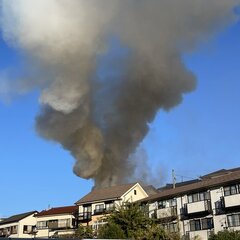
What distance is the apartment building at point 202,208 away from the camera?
1864 inches

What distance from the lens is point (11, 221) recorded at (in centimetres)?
8862

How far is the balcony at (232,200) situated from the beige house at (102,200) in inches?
898

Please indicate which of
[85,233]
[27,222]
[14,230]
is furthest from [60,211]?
[85,233]

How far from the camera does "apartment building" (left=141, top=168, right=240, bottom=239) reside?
155 feet

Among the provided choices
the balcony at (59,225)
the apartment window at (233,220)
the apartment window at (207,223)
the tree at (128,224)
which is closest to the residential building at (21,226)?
the balcony at (59,225)

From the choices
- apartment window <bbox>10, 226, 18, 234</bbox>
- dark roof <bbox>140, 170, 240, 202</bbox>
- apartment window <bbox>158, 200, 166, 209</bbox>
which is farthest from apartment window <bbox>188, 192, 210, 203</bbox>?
apartment window <bbox>10, 226, 18, 234</bbox>

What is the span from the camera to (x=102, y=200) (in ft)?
228

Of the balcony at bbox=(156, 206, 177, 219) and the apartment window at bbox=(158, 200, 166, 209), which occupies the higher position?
the apartment window at bbox=(158, 200, 166, 209)

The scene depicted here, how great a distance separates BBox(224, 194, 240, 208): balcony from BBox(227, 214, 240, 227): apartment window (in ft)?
4.33

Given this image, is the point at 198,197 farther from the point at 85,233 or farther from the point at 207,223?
the point at 85,233

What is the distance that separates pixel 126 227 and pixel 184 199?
32.5 ft

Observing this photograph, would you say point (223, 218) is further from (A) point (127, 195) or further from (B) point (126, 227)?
(A) point (127, 195)

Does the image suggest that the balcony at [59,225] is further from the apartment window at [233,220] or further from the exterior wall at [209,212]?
the apartment window at [233,220]

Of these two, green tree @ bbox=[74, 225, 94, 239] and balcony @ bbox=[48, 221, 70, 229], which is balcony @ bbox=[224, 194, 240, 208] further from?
balcony @ bbox=[48, 221, 70, 229]
